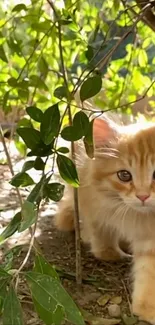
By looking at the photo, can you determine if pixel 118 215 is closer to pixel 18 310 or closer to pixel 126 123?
pixel 126 123

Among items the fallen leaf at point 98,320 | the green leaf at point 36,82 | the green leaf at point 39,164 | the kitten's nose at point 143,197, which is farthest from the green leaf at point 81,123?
the green leaf at point 36,82

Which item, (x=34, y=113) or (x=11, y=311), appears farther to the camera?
(x=34, y=113)

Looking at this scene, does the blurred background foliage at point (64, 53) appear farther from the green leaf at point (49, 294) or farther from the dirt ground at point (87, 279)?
the green leaf at point (49, 294)

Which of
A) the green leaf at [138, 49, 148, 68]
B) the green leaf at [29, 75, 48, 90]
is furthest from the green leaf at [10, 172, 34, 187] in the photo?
the green leaf at [138, 49, 148, 68]

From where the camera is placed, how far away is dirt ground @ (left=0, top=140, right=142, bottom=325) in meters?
1.45

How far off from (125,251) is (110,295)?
1.03ft

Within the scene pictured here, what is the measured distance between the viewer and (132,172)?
1550 millimetres

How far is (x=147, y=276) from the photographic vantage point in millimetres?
1519

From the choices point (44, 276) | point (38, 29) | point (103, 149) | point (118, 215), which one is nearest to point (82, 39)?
point (38, 29)

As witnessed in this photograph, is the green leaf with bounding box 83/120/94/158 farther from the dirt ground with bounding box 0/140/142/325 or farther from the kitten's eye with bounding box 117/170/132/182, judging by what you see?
the dirt ground with bounding box 0/140/142/325

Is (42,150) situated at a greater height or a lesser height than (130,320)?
greater

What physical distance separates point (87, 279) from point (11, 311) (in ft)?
2.26

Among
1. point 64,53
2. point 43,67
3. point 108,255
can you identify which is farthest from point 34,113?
point 64,53

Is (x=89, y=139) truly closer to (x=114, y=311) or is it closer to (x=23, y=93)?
(x=114, y=311)
